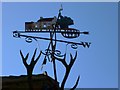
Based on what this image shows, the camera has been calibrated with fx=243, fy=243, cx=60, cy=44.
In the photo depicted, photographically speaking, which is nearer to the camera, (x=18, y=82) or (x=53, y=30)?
(x=53, y=30)

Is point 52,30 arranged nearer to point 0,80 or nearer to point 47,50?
point 47,50

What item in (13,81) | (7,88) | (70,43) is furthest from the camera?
Result: (13,81)

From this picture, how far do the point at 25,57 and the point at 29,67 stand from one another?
68 millimetres

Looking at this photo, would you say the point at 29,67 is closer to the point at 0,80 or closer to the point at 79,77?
the point at 79,77

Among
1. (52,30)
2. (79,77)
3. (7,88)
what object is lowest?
(7,88)

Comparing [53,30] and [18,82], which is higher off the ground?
[53,30]

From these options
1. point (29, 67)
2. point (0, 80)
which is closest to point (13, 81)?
point (0, 80)

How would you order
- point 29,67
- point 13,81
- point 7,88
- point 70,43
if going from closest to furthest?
point 29,67 → point 70,43 → point 7,88 → point 13,81

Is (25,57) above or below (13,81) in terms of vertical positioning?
above

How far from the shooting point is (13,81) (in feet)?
6.59

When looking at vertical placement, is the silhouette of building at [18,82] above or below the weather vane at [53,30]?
below

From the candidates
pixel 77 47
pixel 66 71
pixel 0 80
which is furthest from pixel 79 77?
pixel 0 80

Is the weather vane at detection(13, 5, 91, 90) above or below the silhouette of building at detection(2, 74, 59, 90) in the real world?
above

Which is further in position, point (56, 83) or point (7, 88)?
point (7, 88)
